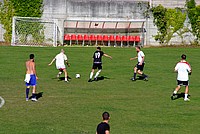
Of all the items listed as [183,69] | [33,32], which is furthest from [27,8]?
[183,69]

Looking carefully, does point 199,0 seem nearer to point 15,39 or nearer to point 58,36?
point 58,36

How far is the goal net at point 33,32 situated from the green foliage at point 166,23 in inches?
371

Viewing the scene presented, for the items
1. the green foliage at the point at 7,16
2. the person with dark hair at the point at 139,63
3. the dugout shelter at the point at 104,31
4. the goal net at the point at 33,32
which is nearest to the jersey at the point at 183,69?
the person with dark hair at the point at 139,63

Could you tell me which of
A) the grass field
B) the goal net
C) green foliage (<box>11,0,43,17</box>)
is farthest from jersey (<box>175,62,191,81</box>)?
green foliage (<box>11,0,43,17</box>)

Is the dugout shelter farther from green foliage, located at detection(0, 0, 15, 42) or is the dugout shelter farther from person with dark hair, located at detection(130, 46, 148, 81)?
person with dark hair, located at detection(130, 46, 148, 81)

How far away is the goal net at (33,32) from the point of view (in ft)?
160

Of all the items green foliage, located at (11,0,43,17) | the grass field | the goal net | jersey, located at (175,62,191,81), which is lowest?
the grass field

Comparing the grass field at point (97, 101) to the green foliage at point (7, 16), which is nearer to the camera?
the grass field at point (97, 101)

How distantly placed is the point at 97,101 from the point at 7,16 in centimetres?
2911

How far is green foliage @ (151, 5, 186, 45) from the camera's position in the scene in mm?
50812

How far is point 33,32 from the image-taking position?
49406 mm

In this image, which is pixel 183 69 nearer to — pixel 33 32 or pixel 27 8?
pixel 33 32

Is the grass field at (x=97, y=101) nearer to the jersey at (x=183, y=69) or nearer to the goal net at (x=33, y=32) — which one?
the jersey at (x=183, y=69)

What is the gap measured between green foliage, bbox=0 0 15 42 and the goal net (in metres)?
1.25
